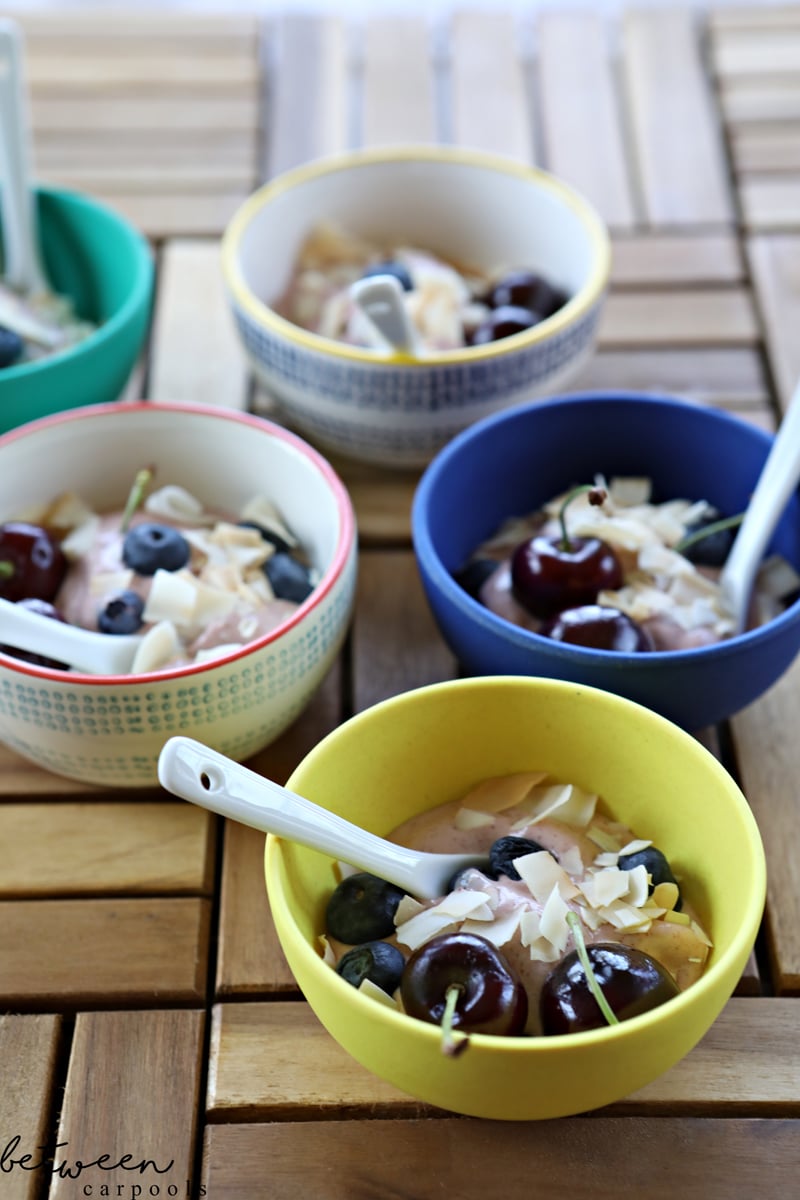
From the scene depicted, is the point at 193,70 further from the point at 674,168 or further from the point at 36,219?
the point at 674,168

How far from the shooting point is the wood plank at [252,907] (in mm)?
745

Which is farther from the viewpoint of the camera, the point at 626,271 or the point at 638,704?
the point at 626,271

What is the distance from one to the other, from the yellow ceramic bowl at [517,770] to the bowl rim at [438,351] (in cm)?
34

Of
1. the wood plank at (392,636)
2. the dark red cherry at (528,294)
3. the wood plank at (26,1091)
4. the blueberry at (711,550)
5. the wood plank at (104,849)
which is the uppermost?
the dark red cherry at (528,294)

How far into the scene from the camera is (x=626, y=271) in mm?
1275

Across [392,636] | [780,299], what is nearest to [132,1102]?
[392,636]

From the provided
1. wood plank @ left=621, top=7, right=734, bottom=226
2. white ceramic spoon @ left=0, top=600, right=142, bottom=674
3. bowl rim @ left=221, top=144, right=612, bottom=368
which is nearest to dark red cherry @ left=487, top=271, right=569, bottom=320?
bowl rim @ left=221, top=144, right=612, bottom=368

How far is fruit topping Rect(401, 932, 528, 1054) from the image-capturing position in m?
0.62

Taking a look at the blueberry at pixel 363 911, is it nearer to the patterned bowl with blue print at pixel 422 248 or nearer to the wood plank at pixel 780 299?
the patterned bowl with blue print at pixel 422 248

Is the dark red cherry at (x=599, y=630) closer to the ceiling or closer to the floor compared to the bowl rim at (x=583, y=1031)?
closer to the floor

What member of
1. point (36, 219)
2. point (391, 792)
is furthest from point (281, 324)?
point (391, 792)

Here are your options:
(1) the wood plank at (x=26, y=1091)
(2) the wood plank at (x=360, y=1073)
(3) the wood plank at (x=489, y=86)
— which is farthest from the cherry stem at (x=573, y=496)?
(3) the wood plank at (x=489, y=86)

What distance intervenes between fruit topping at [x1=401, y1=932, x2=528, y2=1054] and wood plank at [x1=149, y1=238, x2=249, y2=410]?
0.63 meters

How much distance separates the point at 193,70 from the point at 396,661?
914mm
